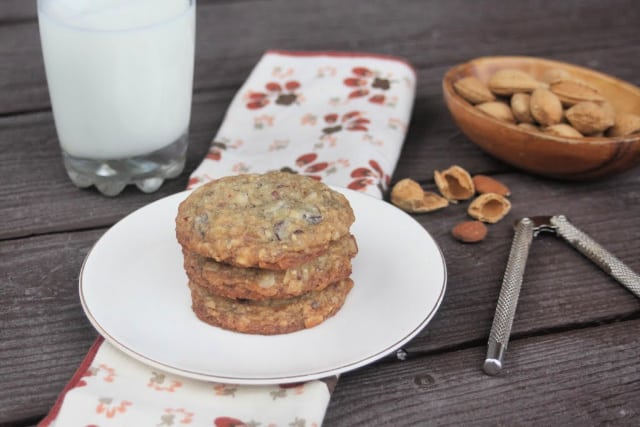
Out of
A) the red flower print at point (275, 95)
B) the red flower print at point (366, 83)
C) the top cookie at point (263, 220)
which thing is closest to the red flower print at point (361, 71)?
the red flower print at point (366, 83)

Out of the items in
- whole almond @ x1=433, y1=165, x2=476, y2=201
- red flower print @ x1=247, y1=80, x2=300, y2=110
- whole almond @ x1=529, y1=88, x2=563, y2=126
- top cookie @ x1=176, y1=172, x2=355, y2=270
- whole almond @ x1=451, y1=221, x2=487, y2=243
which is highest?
top cookie @ x1=176, y1=172, x2=355, y2=270

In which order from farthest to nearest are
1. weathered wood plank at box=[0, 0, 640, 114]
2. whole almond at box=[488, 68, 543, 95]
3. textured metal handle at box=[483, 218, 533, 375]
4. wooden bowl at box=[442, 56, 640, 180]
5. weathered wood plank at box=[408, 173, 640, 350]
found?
weathered wood plank at box=[0, 0, 640, 114], whole almond at box=[488, 68, 543, 95], wooden bowl at box=[442, 56, 640, 180], weathered wood plank at box=[408, 173, 640, 350], textured metal handle at box=[483, 218, 533, 375]

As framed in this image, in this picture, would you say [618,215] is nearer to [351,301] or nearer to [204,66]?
[351,301]

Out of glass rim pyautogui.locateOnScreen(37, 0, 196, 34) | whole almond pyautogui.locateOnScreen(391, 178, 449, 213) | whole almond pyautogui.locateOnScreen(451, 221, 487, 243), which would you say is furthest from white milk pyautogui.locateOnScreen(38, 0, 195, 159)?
whole almond pyautogui.locateOnScreen(451, 221, 487, 243)

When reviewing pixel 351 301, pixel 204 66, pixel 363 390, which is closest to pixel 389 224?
pixel 351 301

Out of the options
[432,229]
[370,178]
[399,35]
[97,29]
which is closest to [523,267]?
[432,229]

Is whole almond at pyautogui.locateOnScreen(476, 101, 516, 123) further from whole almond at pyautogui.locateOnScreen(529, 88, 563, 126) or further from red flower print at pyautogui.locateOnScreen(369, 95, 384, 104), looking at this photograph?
red flower print at pyautogui.locateOnScreen(369, 95, 384, 104)

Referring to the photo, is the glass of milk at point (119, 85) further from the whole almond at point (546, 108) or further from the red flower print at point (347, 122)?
the whole almond at point (546, 108)

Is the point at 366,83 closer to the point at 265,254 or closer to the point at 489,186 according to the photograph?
the point at 489,186
